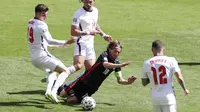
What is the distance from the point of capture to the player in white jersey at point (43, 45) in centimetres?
1400

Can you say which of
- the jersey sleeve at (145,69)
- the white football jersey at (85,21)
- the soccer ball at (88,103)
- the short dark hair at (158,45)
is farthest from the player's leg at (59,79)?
the short dark hair at (158,45)

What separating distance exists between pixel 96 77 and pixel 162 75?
3403mm

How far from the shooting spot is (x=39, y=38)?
14.2 meters

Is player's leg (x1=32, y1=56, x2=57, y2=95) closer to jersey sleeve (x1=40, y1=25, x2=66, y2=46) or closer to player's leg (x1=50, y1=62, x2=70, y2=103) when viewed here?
player's leg (x1=50, y1=62, x2=70, y2=103)

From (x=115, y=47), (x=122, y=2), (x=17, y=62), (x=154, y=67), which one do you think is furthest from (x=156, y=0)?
(x=154, y=67)

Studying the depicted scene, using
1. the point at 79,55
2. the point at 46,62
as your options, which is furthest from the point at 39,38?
the point at 79,55

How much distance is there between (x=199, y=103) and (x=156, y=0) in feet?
66.7

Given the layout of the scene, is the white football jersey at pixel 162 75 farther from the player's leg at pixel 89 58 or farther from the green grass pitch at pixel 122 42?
the player's leg at pixel 89 58

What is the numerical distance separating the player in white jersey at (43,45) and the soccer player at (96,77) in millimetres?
423

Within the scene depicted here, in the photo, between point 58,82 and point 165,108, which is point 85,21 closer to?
point 58,82

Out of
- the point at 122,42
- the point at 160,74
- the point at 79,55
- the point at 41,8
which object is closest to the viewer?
the point at 160,74

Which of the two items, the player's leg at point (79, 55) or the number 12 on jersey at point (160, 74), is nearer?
the number 12 on jersey at point (160, 74)

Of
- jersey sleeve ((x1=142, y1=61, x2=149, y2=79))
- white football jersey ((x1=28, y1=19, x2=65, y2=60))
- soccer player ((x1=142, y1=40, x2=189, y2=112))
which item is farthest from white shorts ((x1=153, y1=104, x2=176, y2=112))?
white football jersey ((x1=28, y1=19, x2=65, y2=60))

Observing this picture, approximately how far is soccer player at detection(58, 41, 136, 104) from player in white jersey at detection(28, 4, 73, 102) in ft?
1.39
